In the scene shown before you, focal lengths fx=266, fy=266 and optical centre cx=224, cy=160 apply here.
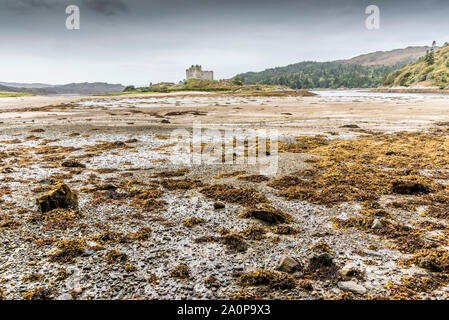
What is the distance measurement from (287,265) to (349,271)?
1179mm

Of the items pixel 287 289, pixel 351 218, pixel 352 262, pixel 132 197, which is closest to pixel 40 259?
pixel 132 197

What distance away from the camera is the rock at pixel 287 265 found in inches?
212

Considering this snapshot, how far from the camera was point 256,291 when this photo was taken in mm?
4820

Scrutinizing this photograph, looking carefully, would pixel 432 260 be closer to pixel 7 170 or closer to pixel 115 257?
pixel 115 257

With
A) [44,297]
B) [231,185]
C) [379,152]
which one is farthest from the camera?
[379,152]

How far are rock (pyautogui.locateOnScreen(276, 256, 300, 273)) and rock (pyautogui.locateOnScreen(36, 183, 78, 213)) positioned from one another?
6.47 meters

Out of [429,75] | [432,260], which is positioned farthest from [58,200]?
[429,75]

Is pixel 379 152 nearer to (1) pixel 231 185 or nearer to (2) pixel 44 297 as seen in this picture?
(1) pixel 231 185

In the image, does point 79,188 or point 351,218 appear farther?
point 79,188

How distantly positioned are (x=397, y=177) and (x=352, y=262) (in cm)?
731

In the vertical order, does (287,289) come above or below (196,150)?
below

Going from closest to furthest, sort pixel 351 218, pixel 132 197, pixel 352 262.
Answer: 1. pixel 352 262
2. pixel 351 218
3. pixel 132 197

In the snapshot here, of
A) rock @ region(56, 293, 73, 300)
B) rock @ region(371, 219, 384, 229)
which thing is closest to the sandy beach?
rock @ region(56, 293, 73, 300)
